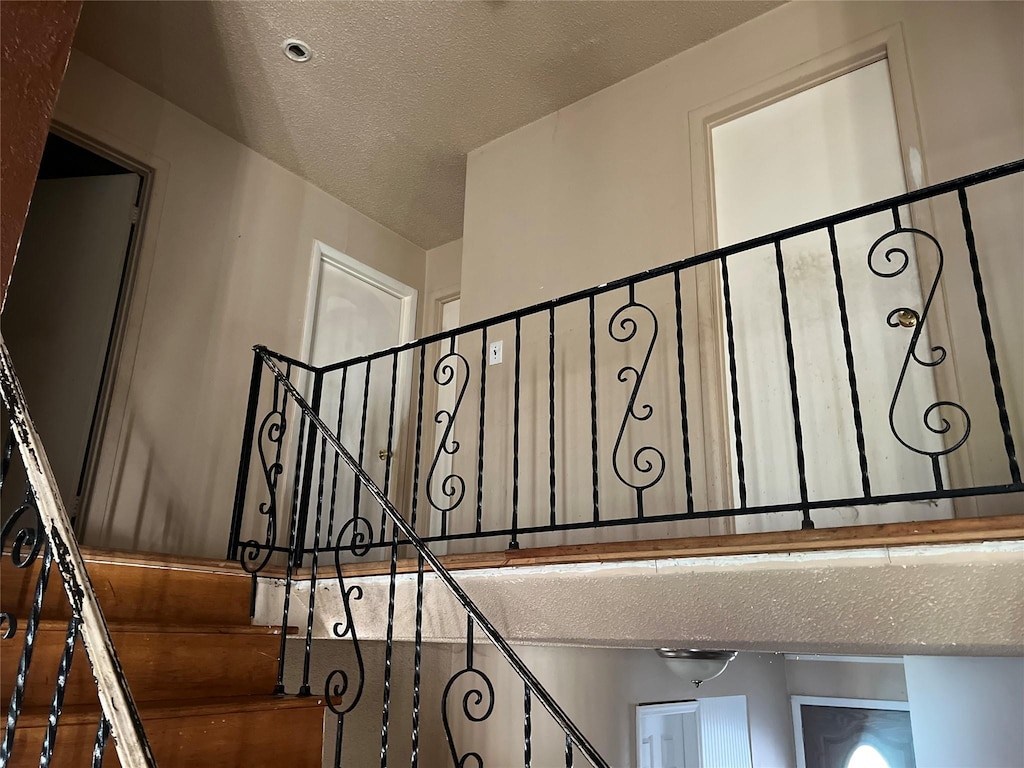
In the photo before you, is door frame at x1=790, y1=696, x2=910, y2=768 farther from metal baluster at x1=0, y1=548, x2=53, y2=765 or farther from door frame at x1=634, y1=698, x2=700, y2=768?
metal baluster at x1=0, y1=548, x2=53, y2=765

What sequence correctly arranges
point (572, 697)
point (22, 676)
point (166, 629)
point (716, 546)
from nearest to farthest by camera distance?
point (22, 676), point (716, 546), point (166, 629), point (572, 697)

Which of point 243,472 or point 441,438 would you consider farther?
point 441,438

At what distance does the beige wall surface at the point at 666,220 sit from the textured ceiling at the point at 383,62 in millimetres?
162

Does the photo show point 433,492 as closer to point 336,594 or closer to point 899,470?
point 336,594

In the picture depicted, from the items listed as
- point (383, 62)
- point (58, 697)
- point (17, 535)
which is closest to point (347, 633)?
point (17, 535)

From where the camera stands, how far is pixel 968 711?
2.69m

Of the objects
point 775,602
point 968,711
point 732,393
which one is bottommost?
point 968,711

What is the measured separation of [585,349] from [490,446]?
73cm

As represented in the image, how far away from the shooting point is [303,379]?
4.30 metres

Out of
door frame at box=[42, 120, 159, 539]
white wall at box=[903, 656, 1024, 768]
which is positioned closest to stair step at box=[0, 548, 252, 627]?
door frame at box=[42, 120, 159, 539]

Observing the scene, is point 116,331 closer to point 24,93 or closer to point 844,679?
point 24,93

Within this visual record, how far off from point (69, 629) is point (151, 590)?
1.16 meters

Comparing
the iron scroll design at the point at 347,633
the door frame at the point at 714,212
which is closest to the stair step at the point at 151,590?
the iron scroll design at the point at 347,633

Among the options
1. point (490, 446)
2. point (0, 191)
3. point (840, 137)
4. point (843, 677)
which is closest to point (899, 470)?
point (840, 137)
